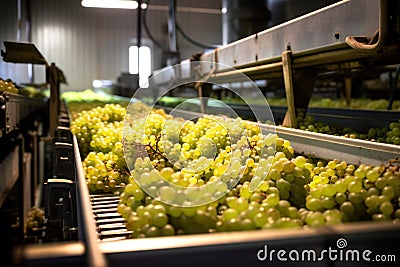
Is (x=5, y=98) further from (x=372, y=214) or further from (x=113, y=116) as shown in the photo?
(x=372, y=214)

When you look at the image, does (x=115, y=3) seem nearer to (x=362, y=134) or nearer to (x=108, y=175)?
(x=362, y=134)

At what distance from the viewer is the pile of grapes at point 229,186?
76 centimetres

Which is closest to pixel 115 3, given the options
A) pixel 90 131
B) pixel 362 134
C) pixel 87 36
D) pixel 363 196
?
pixel 87 36

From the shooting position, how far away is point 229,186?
0.98 m

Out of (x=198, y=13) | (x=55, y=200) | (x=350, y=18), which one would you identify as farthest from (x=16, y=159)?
(x=198, y=13)

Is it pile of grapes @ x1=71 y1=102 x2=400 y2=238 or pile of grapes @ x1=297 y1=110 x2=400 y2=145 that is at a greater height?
pile of grapes @ x1=297 y1=110 x2=400 y2=145

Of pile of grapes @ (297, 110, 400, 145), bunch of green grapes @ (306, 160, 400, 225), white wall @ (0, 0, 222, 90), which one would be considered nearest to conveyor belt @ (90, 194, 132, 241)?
bunch of green grapes @ (306, 160, 400, 225)

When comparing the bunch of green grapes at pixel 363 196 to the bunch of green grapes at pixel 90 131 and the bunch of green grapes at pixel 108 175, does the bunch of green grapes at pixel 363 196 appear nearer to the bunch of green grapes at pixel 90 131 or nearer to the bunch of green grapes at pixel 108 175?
the bunch of green grapes at pixel 108 175

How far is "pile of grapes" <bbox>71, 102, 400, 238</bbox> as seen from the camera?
0.76 meters

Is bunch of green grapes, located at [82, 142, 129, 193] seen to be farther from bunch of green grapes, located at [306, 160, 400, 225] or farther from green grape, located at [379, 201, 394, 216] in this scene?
green grape, located at [379, 201, 394, 216]

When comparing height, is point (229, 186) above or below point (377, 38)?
below

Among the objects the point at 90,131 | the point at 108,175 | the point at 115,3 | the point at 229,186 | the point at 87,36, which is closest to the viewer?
the point at 229,186

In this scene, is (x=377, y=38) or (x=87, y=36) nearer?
(x=377, y=38)

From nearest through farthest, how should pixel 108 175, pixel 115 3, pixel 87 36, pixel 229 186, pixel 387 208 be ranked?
pixel 387 208, pixel 229 186, pixel 108 175, pixel 115 3, pixel 87 36
